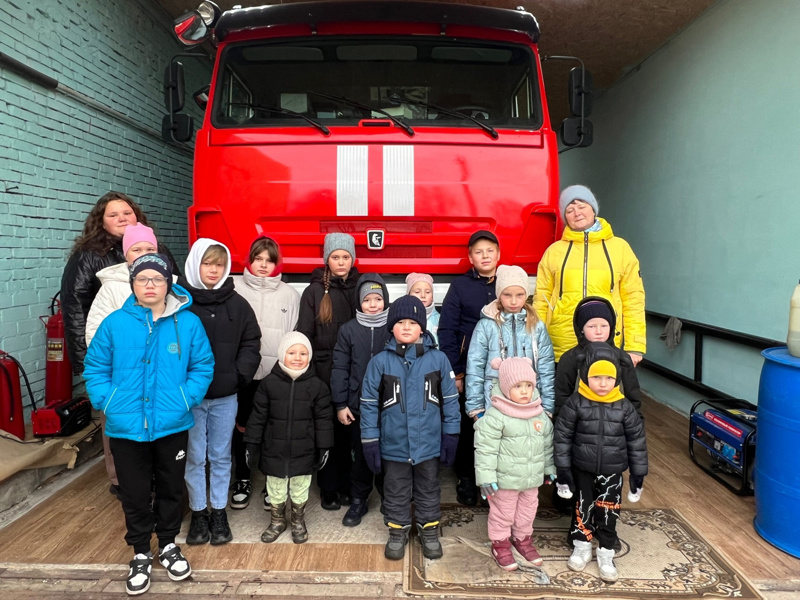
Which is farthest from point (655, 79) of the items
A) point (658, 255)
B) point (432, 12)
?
point (432, 12)

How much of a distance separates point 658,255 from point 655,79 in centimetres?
174

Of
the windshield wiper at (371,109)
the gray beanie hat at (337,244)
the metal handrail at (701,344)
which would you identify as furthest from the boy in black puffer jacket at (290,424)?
the metal handrail at (701,344)

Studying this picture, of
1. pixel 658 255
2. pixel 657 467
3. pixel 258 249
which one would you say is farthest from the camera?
pixel 658 255

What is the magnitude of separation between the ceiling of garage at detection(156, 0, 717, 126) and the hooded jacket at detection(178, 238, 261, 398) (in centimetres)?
303

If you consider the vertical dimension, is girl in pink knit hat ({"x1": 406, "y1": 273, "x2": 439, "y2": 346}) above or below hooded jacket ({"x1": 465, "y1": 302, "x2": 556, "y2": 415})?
above

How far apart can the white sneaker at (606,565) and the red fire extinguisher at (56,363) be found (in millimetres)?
3476

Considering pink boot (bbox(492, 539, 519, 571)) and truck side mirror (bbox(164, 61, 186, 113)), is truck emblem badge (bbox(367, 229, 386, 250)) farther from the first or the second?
pink boot (bbox(492, 539, 519, 571))

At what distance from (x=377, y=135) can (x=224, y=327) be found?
142cm

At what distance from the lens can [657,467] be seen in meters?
3.52

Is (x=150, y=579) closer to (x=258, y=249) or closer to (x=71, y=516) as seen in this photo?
(x=71, y=516)

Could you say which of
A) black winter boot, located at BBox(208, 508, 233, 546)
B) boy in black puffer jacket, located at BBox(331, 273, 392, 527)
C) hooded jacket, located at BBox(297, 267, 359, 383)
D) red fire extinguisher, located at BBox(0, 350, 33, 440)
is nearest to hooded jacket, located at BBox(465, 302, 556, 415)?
boy in black puffer jacket, located at BBox(331, 273, 392, 527)

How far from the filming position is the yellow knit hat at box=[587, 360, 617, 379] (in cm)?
229

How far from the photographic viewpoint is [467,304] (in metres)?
2.93

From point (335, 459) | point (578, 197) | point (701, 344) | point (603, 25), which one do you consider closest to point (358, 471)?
point (335, 459)
